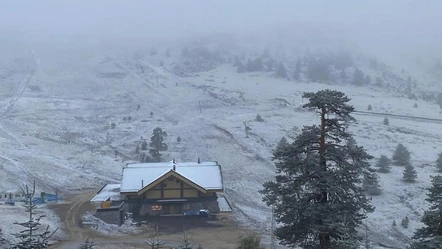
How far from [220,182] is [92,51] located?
12109 cm

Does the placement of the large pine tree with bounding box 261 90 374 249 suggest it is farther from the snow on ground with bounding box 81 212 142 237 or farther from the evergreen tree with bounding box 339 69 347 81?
the evergreen tree with bounding box 339 69 347 81

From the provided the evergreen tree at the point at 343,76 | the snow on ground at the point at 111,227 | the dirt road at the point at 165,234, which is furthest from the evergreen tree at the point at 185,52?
the snow on ground at the point at 111,227

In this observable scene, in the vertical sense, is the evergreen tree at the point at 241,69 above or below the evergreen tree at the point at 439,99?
above

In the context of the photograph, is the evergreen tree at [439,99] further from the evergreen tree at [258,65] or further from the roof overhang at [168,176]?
the roof overhang at [168,176]

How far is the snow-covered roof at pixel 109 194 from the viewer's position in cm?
3952

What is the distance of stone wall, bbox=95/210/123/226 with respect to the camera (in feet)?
112

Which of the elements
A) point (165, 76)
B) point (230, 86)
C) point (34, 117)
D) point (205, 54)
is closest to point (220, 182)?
point (34, 117)

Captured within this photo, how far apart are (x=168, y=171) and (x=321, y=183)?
25209mm

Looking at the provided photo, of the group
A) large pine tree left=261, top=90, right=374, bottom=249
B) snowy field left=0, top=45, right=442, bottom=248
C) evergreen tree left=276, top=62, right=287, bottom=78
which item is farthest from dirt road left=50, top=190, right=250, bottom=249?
evergreen tree left=276, top=62, right=287, bottom=78

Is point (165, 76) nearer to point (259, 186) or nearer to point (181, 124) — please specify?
point (181, 124)

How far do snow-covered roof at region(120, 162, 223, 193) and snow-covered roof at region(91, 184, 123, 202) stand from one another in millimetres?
2016

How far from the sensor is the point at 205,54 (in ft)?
446

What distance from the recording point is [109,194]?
136ft

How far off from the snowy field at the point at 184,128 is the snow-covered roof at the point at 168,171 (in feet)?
10.6
